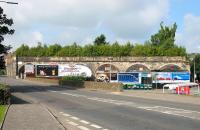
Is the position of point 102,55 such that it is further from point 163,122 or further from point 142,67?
point 163,122

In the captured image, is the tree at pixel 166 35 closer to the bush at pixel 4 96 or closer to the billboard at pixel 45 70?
the billboard at pixel 45 70

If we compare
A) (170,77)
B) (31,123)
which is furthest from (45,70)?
(31,123)

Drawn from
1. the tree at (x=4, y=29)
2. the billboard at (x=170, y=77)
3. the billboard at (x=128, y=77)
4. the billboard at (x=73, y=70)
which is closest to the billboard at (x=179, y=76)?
the billboard at (x=170, y=77)

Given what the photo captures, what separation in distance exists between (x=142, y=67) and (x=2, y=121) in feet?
344

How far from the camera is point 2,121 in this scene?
60.0ft

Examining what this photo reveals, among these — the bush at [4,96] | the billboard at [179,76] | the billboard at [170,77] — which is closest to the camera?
the bush at [4,96]

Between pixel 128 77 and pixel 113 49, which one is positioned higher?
pixel 113 49

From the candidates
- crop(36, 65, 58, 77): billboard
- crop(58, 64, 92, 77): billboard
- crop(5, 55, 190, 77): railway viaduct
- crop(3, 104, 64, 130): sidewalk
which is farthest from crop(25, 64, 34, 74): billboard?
crop(3, 104, 64, 130): sidewalk

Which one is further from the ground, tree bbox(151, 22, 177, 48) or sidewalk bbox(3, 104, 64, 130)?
tree bbox(151, 22, 177, 48)

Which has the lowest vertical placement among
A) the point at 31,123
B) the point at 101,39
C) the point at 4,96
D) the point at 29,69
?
the point at 31,123

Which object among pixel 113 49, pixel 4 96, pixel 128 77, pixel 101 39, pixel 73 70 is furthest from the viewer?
pixel 101 39

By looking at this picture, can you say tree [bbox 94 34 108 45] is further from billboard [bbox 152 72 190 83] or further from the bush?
the bush

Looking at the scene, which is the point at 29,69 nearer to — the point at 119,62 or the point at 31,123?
the point at 119,62

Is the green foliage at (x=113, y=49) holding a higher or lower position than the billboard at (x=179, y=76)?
higher
